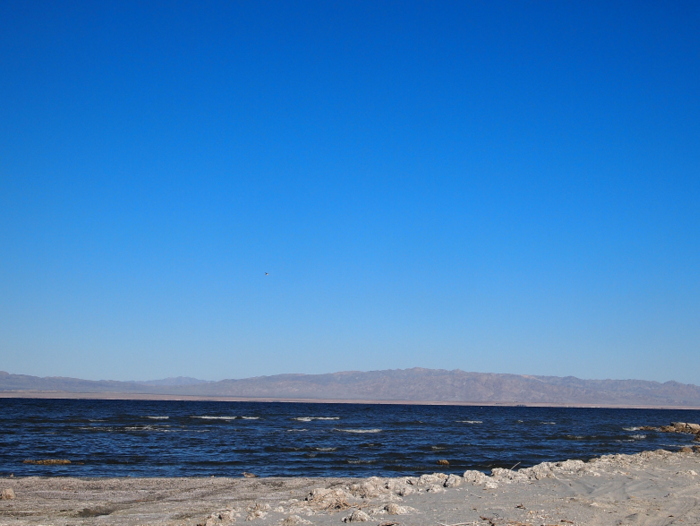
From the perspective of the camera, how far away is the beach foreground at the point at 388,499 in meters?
11.5

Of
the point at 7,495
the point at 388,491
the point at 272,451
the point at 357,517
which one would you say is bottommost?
the point at 272,451

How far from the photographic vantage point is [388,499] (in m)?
13.6

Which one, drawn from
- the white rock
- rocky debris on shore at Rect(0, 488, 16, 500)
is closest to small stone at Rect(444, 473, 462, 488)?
the white rock

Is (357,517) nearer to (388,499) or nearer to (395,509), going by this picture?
(395,509)

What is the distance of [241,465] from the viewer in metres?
25.2

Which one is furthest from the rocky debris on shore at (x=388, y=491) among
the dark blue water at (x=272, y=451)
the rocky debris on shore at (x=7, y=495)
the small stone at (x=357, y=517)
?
the rocky debris on shore at (x=7, y=495)

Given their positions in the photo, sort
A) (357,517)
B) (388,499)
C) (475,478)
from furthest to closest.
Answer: (475,478) < (388,499) < (357,517)

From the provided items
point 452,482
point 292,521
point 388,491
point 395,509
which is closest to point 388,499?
point 388,491

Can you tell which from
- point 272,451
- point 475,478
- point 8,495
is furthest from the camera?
point 272,451

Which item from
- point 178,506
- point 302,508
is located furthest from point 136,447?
point 302,508

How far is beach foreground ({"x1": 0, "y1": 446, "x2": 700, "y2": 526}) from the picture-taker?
37.7ft

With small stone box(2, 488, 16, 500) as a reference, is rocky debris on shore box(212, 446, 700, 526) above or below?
above

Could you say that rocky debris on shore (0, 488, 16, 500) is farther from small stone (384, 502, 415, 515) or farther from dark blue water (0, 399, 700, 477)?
small stone (384, 502, 415, 515)

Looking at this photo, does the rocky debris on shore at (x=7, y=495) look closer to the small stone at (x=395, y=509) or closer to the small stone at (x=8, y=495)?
the small stone at (x=8, y=495)
